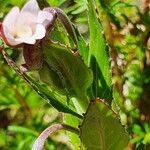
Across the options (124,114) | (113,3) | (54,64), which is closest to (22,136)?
(124,114)

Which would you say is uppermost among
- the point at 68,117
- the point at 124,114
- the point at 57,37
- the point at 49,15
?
the point at 49,15

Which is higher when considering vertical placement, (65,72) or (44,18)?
(44,18)

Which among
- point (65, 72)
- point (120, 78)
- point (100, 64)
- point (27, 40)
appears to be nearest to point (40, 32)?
point (27, 40)

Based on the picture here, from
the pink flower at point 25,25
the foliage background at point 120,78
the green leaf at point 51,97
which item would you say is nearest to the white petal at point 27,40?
the pink flower at point 25,25

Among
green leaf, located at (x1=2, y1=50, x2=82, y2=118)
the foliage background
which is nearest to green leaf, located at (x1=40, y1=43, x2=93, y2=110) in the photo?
green leaf, located at (x1=2, y1=50, x2=82, y2=118)

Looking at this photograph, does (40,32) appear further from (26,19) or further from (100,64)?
(100,64)

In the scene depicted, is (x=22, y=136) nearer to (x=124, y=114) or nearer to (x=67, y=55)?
(x=124, y=114)
